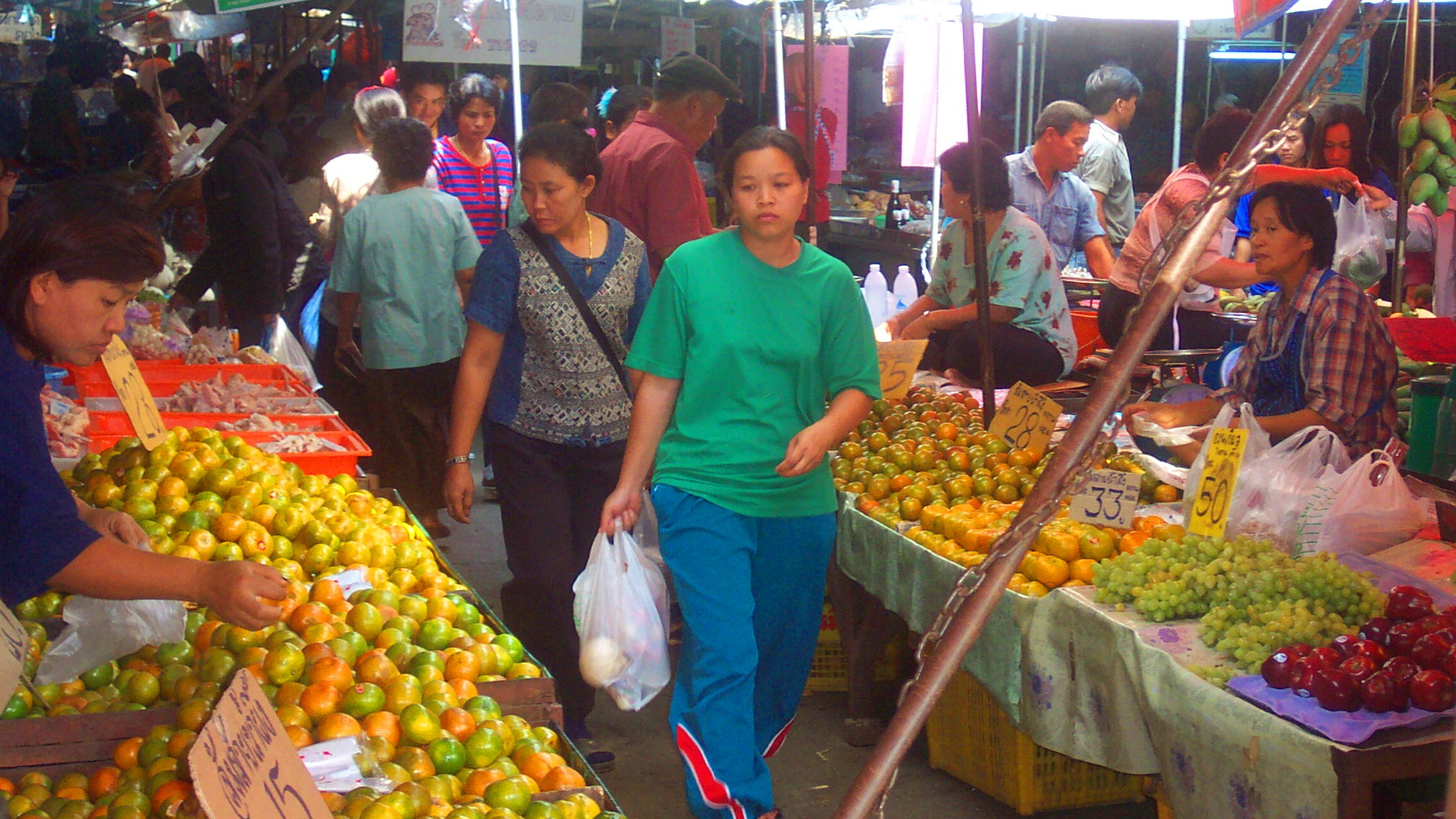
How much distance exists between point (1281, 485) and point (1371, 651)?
812mm

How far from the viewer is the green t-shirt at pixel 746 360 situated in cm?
312

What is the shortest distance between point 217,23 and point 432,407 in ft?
29.7

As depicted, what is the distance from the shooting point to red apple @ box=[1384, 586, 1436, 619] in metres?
2.56

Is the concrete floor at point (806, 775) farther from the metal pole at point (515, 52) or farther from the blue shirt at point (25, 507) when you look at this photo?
the metal pole at point (515, 52)

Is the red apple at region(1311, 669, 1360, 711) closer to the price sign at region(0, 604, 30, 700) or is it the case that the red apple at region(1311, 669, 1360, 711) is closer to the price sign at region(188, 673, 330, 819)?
the price sign at region(188, 673, 330, 819)

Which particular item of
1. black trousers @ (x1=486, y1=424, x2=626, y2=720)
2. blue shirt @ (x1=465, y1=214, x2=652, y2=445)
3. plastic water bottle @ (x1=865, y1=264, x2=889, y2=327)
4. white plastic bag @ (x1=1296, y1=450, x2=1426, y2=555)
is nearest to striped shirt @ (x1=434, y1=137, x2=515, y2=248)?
plastic water bottle @ (x1=865, y1=264, x2=889, y2=327)

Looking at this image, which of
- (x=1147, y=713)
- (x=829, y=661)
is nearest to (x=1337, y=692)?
(x=1147, y=713)

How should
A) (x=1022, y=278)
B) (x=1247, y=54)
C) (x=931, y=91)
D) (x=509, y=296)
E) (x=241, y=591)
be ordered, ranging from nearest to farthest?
(x=241, y=591) < (x=509, y=296) < (x=1022, y=278) < (x=931, y=91) < (x=1247, y=54)

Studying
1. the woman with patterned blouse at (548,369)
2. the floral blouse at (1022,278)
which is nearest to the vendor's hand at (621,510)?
the woman with patterned blouse at (548,369)

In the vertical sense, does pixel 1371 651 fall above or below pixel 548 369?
below

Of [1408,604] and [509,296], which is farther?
[509,296]

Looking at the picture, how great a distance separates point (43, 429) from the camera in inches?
81.9

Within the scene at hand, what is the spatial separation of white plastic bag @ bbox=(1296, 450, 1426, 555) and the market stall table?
48 centimetres

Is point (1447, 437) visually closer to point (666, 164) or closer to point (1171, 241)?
point (666, 164)
